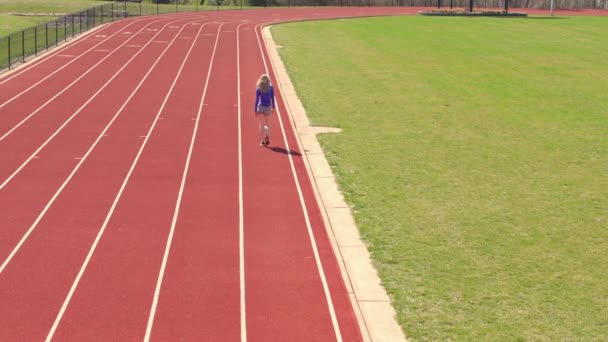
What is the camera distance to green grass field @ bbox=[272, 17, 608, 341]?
994cm

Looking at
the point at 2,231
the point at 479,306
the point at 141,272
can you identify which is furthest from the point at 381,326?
the point at 2,231

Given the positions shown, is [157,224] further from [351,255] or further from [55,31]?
[55,31]

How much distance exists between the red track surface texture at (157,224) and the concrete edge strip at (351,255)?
0.50 ft

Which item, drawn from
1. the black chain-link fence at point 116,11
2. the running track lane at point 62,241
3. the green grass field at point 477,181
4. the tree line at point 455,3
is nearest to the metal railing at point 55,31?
the black chain-link fence at point 116,11

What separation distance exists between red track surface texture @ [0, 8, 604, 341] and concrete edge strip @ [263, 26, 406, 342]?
0.50 ft

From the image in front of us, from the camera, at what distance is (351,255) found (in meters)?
11.6

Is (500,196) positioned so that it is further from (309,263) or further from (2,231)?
(2,231)

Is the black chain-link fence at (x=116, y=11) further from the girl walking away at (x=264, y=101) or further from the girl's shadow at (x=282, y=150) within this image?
the girl's shadow at (x=282, y=150)

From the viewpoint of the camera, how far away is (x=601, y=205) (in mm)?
14031

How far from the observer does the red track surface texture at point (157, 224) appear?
9.70 m

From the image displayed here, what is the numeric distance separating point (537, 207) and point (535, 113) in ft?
30.9

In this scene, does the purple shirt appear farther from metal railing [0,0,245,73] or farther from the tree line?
the tree line

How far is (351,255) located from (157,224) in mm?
3306

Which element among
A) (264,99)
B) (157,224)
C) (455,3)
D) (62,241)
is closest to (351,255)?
(157,224)
